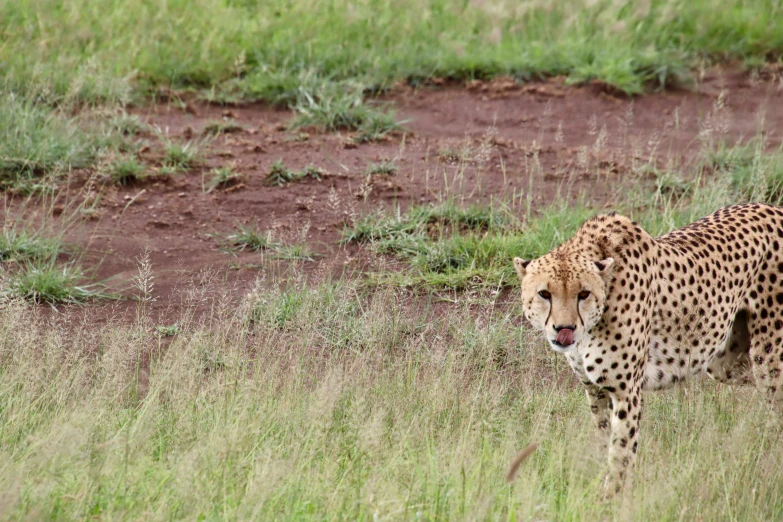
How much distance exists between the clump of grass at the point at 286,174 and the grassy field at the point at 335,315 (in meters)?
0.01

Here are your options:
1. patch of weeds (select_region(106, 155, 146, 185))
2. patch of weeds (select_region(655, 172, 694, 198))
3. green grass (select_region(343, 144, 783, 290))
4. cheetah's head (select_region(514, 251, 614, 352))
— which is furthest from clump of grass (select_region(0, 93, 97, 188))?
cheetah's head (select_region(514, 251, 614, 352))

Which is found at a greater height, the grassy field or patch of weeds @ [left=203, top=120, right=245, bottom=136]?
the grassy field

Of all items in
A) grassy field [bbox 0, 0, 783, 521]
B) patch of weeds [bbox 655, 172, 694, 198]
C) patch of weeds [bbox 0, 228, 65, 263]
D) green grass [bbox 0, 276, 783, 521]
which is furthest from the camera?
patch of weeds [bbox 655, 172, 694, 198]

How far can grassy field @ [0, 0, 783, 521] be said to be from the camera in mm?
3416

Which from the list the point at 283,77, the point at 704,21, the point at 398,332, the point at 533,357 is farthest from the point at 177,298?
the point at 704,21

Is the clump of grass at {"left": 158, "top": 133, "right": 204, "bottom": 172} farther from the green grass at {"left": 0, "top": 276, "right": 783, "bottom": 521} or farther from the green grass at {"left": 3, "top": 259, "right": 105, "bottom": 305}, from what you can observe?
the green grass at {"left": 0, "top": 276, "right": 783, "bottom": 521}

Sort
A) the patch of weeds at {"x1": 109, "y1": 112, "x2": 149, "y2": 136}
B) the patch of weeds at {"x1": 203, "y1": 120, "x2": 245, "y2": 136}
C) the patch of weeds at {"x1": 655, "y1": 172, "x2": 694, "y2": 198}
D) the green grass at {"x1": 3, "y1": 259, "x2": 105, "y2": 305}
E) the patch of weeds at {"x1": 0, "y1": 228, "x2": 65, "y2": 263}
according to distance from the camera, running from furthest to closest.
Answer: the patch of weeds at {"x1": 203, "y1": 120, "x2": 245, "y2": 136}
the patch of weeds at {"x1": 109, "y1": 112, "x2": 149, "y2": 136}
the patch of weeds at {"x1": 655, "y1": 172, "x2": 694, "y2": 198}
the patch of weeds at {"x1": 0, "y1": 228, "x2": 65, "y2": 263}
the green grass at {"x1": 3, "y1": 259, "x2": 105, "y2": 305}

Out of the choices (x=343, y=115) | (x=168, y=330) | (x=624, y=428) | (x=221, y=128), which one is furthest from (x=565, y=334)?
(x=221, y=128)

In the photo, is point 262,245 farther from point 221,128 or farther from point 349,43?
point 349,43

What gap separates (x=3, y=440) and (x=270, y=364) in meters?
1.17

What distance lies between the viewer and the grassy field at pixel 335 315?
342 centimetres

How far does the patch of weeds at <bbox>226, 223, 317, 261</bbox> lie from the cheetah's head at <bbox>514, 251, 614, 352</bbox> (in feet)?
8.01

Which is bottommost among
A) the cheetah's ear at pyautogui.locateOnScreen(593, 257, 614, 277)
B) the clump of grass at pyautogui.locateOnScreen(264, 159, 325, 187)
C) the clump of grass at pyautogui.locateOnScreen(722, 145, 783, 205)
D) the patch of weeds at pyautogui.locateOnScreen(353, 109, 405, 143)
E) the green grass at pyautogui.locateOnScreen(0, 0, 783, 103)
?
the clump of grass at pyautogui.locateOnScreen(264, 159, 325, 187)

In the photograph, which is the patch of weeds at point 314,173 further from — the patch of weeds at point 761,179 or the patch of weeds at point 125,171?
the patch of weeds at point 761,179
